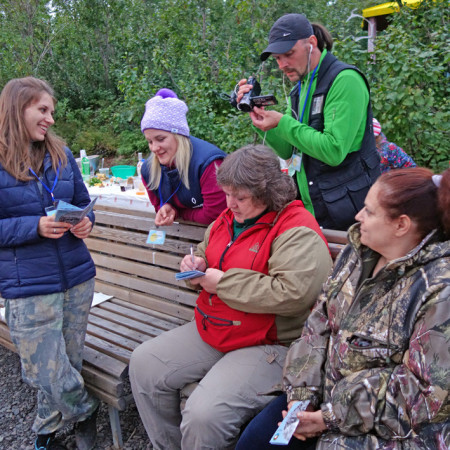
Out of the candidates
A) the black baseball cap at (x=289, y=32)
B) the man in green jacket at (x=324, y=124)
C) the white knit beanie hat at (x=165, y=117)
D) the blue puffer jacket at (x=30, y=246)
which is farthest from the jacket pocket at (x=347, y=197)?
the blue puffer jacket at (x=30, y=246)

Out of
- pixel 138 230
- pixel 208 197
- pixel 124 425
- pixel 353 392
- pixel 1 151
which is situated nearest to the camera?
pixel 353 392

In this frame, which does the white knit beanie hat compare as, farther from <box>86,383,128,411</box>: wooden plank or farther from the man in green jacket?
<box>86,383,128,411</box>: wooden plank

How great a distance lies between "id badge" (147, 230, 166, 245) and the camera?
3.29 metres

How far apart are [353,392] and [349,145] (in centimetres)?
135

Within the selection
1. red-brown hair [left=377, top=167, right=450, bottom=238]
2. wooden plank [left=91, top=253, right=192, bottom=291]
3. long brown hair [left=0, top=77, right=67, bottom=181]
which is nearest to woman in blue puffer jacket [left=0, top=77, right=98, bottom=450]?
long brown hair [left=0, top=77, right=67, bottom=181]

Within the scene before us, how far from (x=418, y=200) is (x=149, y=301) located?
2278mm

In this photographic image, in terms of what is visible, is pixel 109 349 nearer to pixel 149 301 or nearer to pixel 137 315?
pixel 137 315

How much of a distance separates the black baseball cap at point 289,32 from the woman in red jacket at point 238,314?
1.97 ft

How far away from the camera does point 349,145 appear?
2623 millimetres

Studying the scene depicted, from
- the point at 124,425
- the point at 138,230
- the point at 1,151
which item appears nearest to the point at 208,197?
the point at 138,230

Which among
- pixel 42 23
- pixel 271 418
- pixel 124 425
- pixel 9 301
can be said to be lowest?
pixel 124 425

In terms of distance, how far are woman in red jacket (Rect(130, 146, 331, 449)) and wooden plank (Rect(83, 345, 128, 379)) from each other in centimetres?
25

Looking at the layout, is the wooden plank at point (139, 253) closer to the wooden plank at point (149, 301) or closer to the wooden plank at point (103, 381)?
the wooden plank at point (149, 301)

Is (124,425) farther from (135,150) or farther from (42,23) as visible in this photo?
(42,23)
